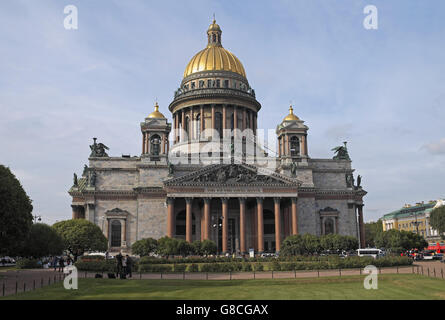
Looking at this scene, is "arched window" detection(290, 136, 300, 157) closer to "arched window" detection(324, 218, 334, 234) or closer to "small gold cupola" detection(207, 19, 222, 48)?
"arched window" detection(324, 218, 334, 234)

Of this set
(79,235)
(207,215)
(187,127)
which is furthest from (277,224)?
(187,127)

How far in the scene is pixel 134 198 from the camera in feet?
258

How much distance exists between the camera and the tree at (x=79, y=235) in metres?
59.5

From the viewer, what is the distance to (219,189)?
74375 mm

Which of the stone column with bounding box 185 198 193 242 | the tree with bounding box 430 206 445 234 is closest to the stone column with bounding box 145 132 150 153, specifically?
the stone column with bounding box 185 198 193 242

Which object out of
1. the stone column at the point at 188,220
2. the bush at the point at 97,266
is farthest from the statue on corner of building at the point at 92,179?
the bush at the point at 97,266

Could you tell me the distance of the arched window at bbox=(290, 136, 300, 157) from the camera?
279 feet

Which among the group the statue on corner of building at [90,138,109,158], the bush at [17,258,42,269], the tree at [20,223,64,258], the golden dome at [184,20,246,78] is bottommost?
the bush at [17,258,42,269]

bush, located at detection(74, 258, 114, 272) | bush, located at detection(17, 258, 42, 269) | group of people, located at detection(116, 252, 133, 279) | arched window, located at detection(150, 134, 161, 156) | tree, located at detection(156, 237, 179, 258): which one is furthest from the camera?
arched window, located at detection(150, 134, 161, 156)

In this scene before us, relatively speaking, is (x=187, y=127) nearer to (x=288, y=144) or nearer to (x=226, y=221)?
(x=288, y=144)

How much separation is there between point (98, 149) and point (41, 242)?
30.1 metres

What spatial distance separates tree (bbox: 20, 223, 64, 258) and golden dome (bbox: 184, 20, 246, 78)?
5449 cm
